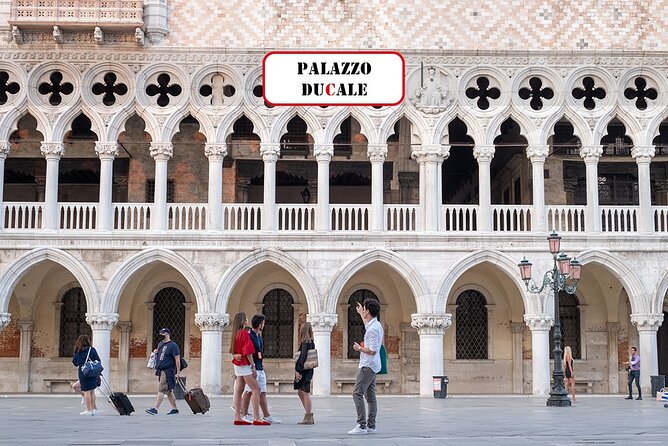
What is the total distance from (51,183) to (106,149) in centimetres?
163

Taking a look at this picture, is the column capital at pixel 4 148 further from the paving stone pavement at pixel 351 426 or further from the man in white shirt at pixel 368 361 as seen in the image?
the man in white shirt at pixel 368 361

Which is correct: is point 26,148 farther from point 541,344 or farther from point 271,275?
point 541,344

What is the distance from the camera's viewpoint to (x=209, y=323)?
2775cm

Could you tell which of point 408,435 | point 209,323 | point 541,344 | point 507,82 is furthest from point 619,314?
point 408,435

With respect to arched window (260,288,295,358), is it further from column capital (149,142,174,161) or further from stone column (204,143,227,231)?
column capital (149,142,174,161)

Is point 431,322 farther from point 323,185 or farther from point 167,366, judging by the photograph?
point 167,366

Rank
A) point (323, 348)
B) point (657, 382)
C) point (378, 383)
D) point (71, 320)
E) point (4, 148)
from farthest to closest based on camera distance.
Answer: point (71, 320), point (378, 383), point (4, 148), point (323, 348), point (657, 382)

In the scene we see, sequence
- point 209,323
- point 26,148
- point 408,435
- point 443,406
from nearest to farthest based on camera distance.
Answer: point 408,435
point 443,406
point 209,323
point 26,148

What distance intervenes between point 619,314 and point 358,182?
828 cm

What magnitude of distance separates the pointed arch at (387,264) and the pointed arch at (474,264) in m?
0.37

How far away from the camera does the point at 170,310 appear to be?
31266mm

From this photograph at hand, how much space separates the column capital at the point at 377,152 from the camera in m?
28.2

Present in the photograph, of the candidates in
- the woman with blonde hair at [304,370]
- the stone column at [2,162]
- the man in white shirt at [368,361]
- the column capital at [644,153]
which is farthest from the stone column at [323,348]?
the man in white shirt at [368,361]

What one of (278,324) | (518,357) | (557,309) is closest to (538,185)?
(518,357)
